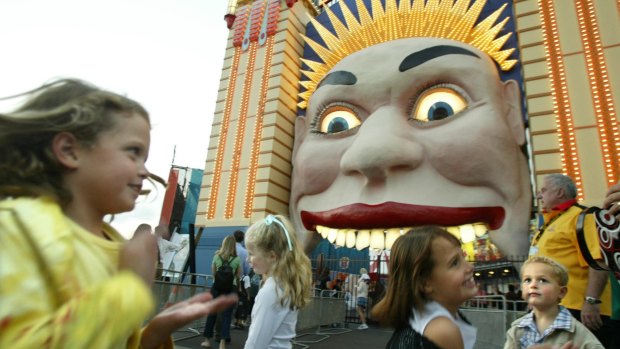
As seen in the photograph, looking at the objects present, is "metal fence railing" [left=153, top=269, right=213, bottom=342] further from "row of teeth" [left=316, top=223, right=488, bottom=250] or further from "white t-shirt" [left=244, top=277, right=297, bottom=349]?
"white t-shirt" [left=244, top=277, right=297, bottom=349]

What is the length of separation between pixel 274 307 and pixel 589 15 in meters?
6.32

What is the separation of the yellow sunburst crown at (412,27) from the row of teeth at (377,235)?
2.49 metres

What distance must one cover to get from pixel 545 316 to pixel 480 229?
347 centimetres

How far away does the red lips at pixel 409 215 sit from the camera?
5.09 meters

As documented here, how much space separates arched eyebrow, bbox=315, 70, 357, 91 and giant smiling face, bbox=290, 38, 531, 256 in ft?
0.06

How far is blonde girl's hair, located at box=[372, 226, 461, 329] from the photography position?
1.31 metres

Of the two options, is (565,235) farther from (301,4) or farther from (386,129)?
(301,4)

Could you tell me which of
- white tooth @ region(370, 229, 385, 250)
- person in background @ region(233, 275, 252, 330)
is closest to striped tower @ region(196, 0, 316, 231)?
person in background @ region(233, 275, 252, 330)

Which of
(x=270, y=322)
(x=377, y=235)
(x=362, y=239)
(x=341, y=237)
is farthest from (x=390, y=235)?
(x=270, y=322)

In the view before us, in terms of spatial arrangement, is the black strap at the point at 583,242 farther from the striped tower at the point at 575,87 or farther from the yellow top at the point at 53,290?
the striped tower at the point at 575,87

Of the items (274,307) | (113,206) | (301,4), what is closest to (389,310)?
(274,307)

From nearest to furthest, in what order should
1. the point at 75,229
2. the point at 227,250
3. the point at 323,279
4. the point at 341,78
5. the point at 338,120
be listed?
the point at 75,229 → the point at 227,250 → the point at 341,78 → the point at 338,120 → the point at 323,279

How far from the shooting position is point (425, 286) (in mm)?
1309

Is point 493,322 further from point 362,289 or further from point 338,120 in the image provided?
Answer: point 338,120
